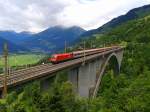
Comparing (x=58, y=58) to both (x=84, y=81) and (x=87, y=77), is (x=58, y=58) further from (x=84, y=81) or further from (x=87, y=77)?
(x=87, y=77)

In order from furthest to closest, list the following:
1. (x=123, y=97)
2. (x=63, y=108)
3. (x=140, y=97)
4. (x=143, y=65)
A: (x=143, y=65), (x=123, y=97), (x=140, y=97), (x=63, y=108)

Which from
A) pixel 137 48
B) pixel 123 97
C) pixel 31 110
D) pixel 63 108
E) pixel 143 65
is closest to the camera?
pixel 31 110

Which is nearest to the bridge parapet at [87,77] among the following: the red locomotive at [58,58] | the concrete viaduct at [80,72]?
the concrete viaduct at [80,72]

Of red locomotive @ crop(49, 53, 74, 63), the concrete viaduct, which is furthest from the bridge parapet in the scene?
red locomotive @ crop(49, 53, 74, 63)

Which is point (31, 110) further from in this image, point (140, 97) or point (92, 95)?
point (92, 95)

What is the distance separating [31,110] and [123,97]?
26357 millimetres

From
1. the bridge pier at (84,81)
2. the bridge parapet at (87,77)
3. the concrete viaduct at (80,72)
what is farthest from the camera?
the bridge pier at (84,81)

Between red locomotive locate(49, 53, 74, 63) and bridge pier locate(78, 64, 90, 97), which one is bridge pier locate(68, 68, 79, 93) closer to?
bridge pier locate(78, 64, 90, 97)

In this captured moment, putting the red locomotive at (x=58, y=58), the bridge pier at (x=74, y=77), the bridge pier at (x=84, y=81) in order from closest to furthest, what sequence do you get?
the bridge pier at (x=74, y=77) → the bridge pier at (x=84, y=81) → the red locomotive at (x=58, y=58)

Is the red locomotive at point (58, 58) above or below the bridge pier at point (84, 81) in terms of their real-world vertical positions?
above

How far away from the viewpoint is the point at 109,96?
82.1m

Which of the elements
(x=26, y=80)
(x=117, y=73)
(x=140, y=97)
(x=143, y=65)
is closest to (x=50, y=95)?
(x=26, y=80)

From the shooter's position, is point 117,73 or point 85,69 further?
point 117,73

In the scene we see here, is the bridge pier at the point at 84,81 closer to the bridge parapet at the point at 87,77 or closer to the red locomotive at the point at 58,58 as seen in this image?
the bridge parapet at the point at 87,77
